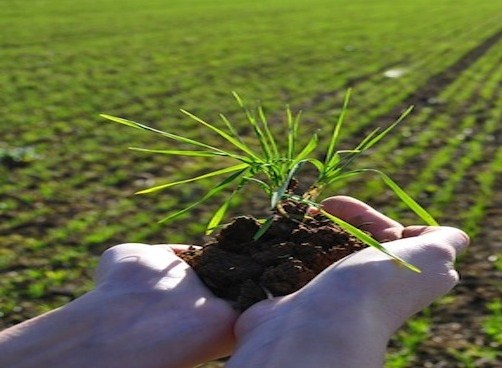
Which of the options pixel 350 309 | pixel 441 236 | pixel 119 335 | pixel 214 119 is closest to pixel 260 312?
pixel 350 309

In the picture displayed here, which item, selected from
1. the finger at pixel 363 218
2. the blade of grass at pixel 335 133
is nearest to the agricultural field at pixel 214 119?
the finger at pixel 363 218

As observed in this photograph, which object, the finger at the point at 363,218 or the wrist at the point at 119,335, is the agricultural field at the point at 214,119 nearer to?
the finger at the point at 363,218

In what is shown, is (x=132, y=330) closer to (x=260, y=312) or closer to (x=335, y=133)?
(x=260, y=312)

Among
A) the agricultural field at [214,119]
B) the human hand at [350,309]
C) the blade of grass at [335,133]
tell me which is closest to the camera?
the human hand at [350,309]

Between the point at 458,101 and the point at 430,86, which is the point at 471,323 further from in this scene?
the point at 430,86

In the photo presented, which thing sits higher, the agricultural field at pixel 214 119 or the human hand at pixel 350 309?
the human hand at pixel 350 309

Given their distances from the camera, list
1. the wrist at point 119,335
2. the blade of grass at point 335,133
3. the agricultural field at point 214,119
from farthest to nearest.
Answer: the agricultural field at point 214,119, the blade of grass at point 335,133, the wrist at point 119,335

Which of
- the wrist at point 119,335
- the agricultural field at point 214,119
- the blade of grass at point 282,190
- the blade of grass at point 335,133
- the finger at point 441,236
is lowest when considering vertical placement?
the agricultural field at point 214,119

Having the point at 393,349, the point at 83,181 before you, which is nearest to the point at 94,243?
the point at 83,181
